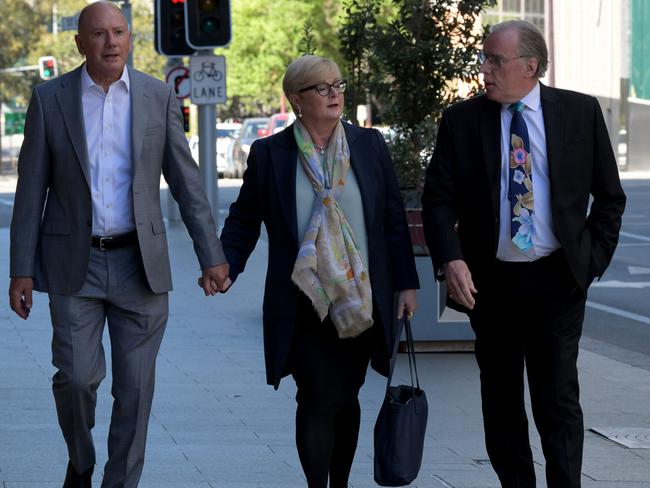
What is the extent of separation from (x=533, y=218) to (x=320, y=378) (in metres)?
0.92

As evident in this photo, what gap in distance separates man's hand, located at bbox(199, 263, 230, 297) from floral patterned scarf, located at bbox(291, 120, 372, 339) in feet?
0.99

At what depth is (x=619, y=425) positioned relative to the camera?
7.97 m

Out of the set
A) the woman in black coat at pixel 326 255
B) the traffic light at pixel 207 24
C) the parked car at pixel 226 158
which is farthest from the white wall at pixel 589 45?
the woman in black coat at pixel 326 255

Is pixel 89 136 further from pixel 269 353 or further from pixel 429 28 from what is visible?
pixel 429 28

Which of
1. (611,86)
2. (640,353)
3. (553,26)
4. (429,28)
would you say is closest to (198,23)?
(429,28)

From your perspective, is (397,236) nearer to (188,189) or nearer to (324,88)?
(324,88)

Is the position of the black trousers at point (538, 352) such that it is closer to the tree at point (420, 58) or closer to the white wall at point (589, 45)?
the tree at point (420, 58)

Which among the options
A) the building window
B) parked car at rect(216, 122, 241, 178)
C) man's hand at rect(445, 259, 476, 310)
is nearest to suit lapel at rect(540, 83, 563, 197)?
man's hand at rect(445, 259, 476, 310)

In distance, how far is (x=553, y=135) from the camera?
5422 millimetres

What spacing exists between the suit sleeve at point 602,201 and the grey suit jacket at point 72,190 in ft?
4.32

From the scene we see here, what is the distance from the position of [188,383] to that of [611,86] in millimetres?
46283

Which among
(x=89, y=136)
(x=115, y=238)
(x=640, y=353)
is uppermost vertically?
(x=89, y=136)

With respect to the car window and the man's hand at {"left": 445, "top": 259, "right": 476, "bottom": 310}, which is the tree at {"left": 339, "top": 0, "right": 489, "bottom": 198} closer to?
the man's hand at {"left": 445, "top": 259, "right": 476, "bottom": 310}

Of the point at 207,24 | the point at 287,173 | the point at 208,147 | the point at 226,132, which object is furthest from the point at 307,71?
the point at 226,132
